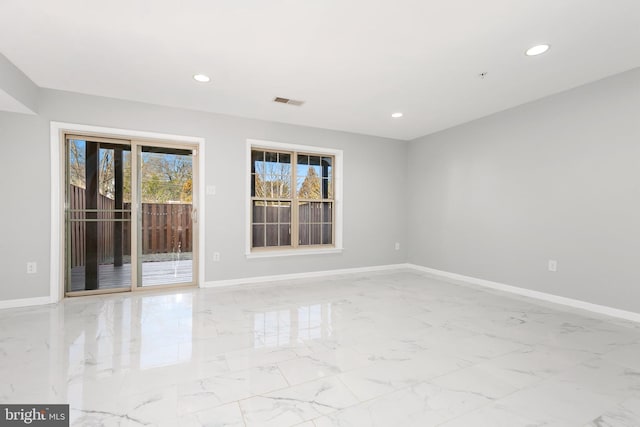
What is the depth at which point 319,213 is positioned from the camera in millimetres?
5281

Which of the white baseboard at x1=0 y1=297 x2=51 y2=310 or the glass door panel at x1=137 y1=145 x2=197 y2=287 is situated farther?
the glass door panel at x1=137 y1=145 x2=197 y2=287

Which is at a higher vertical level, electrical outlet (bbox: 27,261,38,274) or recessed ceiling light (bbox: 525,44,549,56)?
recessed ceiling light (bbox: 525,44,549,56)

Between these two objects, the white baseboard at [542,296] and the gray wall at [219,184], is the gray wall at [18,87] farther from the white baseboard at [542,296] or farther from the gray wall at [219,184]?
the white baseboard at [542,296]

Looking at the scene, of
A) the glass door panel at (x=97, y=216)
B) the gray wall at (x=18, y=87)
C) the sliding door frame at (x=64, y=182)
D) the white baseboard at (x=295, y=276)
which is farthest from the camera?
the white baseboard at (x=295, y=276)

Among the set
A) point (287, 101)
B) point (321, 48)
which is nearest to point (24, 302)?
point (287, 101)

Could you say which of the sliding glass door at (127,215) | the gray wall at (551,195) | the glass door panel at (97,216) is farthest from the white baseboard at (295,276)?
the glass door panel at (97,216)

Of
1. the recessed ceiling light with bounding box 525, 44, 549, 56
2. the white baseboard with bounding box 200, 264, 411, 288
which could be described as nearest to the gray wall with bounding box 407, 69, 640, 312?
the white baseboard with bounding box 200, 264, 411, 288

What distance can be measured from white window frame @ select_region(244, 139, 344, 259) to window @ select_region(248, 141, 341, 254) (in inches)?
0.7

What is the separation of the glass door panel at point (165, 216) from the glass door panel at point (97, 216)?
18cm

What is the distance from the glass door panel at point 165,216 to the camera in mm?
4098

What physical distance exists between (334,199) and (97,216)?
3512mm

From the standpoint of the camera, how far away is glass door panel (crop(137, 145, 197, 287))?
4.10 m

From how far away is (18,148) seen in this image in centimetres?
334

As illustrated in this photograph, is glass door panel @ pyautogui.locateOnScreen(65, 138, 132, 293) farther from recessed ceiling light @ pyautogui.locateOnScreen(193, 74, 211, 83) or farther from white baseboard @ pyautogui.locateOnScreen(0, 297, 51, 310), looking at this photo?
recessed ceiling light @ pyautogui.locateOnScreen(193, 74, 211, 83)
